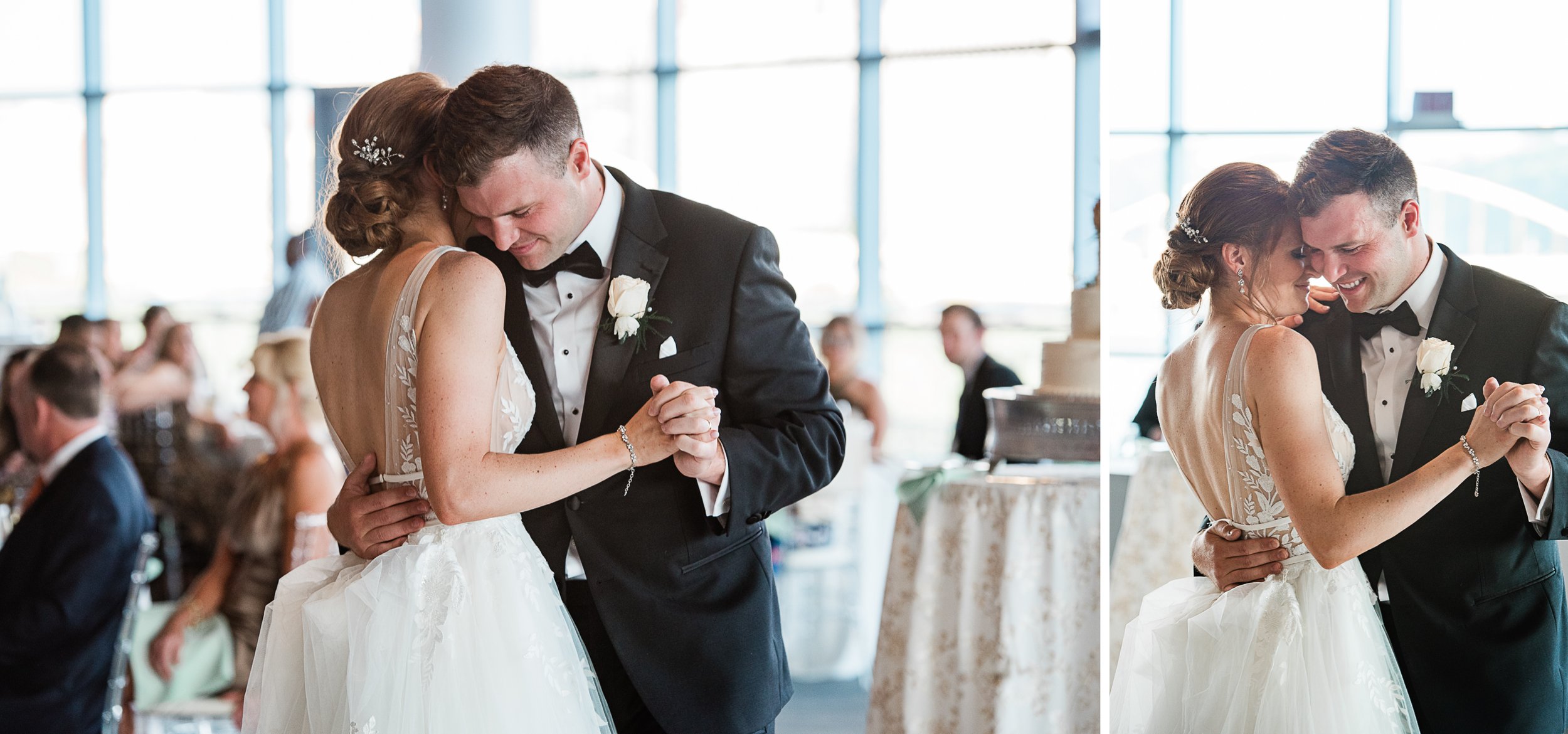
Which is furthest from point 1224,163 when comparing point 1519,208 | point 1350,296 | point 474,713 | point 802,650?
point 802,650

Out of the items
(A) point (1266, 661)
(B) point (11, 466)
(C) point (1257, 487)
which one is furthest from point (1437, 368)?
(B) point (11, 466)

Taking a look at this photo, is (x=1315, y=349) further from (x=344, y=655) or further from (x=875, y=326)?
(x=875, y=326)

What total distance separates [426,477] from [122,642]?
→ 2.30 m

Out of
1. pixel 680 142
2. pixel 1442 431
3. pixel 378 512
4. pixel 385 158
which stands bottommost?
pixel 378 512

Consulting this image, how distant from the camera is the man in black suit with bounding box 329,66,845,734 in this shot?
6.40ft

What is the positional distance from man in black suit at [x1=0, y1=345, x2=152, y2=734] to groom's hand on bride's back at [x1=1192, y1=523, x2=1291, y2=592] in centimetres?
305

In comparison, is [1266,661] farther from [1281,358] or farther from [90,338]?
[90,338]

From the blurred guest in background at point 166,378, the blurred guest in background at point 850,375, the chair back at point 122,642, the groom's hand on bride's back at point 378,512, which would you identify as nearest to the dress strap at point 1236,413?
the groom's hand on bride's back at point 378,512

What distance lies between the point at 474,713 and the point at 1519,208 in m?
1.92

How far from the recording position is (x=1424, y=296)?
1.92 metres

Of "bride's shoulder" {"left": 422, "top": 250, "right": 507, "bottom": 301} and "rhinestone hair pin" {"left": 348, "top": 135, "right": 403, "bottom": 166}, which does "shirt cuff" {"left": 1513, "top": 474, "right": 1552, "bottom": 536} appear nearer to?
"bride's shoulder" {"left": 422, "top": 250, "right": 507, "bottom": 301}

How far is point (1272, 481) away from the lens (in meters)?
2.03

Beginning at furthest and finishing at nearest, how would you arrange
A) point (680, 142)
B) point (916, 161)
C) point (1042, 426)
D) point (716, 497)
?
point (916, 161)
point (680, 142)
point (1042, 426)
point (716, 497)

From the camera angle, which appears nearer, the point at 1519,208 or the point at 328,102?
the point at 1519,208
